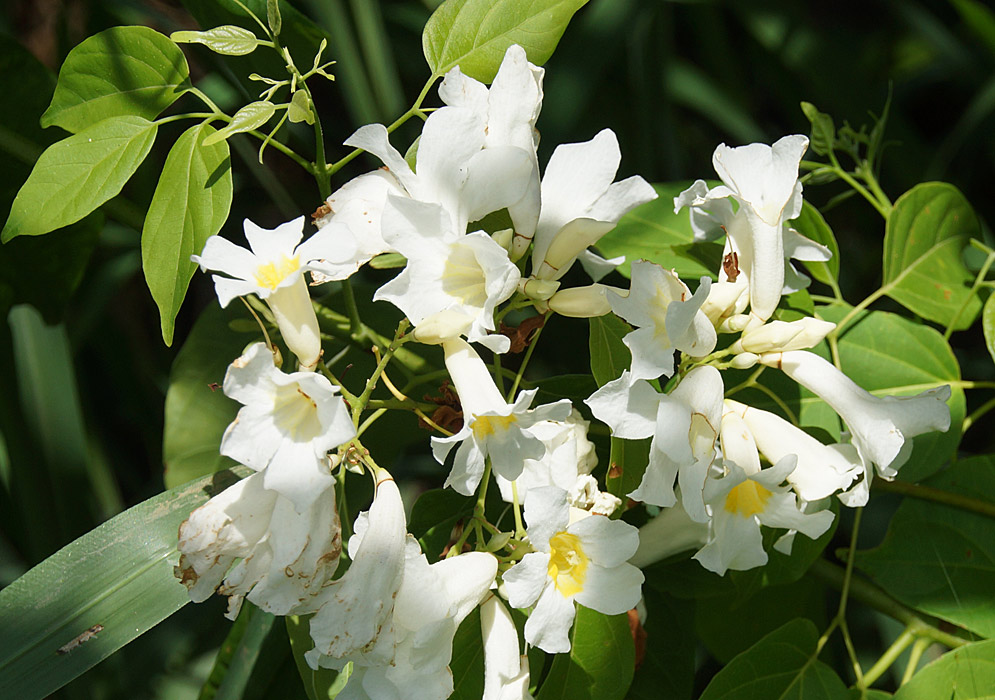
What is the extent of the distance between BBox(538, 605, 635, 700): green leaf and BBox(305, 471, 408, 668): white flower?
0.65 feet

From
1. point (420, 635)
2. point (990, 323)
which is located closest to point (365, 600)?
point (420, 635)

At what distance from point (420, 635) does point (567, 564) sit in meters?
0.13

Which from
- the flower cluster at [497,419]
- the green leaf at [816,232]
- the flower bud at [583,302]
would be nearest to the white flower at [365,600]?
the flower cluster at [497,419]

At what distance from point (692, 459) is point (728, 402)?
0.11 meters

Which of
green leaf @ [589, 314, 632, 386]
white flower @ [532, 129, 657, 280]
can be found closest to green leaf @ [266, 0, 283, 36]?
white flower @ [532, 129, 657, 280]

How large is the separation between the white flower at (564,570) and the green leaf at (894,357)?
17.3 inches

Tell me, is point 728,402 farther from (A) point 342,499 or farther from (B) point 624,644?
(A) point 342,499

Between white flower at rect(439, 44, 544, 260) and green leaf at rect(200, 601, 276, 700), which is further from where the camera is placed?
green leaf at rect(200, 601, 276, 700)

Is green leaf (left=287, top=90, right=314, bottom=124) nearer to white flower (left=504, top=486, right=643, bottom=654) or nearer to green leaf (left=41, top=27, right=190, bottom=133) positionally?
green leaf (left=41, top=27, right=190, bottom=133)

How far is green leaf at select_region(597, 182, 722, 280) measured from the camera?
91 centimetres

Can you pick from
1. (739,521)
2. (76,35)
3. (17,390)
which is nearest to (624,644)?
(739,521)

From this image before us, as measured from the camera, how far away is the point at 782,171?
714mm

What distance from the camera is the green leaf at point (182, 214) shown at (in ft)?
2.17

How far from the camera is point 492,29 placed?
0.75 m
